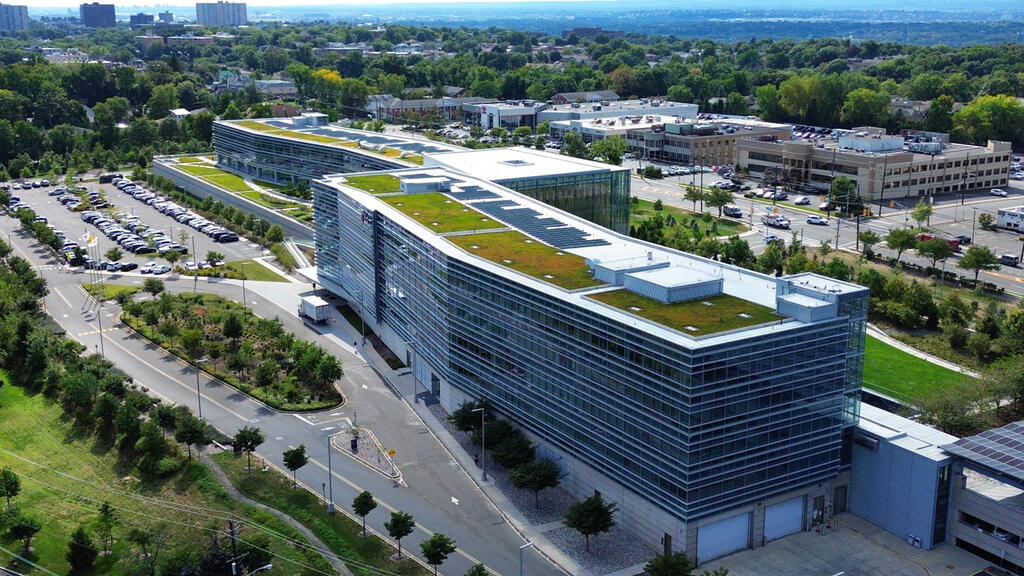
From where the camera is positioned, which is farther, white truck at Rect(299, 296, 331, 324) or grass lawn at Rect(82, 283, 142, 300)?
grass lawn at Rect(82, 283, 142, 300)

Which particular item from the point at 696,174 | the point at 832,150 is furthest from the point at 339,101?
the point at 832,150

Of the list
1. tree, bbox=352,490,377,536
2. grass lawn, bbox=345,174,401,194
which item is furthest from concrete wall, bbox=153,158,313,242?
tree, bbox=352,490,377,536

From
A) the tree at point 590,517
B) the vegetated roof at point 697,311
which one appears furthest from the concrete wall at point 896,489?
the tree at point 590,517

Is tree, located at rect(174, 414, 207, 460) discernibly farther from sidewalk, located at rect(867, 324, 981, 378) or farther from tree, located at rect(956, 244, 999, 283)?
tree, located at rect(956, 244, 999, 283)

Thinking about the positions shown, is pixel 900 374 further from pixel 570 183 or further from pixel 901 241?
pixel 570 183

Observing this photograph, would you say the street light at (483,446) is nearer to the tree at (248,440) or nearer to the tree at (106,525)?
the tree at (248,440)

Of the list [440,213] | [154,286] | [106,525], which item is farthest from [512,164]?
[106,525]
